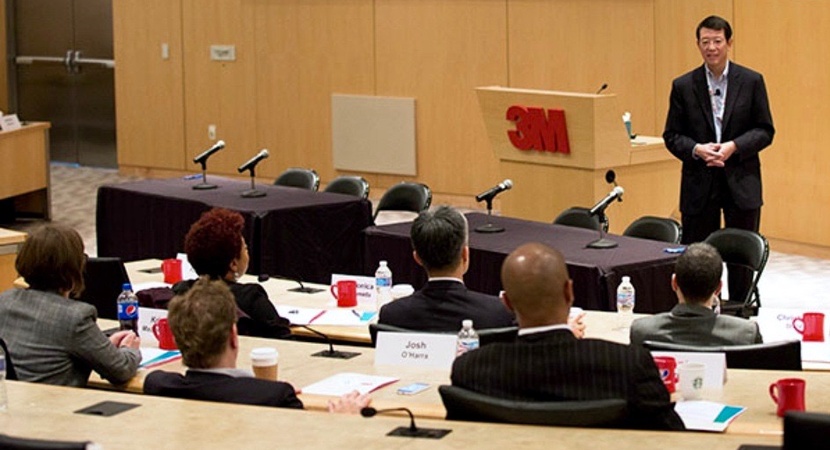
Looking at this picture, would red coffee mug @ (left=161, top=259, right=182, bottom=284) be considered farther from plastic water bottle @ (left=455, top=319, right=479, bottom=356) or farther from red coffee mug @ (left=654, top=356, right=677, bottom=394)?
red coffee mug @ (left=654, top=356, right=677, bottom=394)

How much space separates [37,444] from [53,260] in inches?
76.5

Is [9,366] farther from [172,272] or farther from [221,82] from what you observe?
[221,82]

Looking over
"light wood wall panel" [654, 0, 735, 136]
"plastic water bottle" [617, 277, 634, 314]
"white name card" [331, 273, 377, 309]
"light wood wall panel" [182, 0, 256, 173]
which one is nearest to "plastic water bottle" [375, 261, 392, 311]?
"white name card" [331, 273, 377, 309]

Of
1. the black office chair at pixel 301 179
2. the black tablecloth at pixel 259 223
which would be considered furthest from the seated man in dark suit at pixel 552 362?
the black office chair at pixel 301 179

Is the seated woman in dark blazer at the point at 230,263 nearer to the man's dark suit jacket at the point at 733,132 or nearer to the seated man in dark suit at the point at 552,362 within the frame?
the seated man in dark suit at the point at 552,362

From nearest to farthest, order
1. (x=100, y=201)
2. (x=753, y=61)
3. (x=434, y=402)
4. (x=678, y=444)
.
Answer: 1. (x=678, y=444)
2. (x=434, y=402)
3. (x=100, y=201)
4. (x=753, y=61)

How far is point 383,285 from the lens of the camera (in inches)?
266

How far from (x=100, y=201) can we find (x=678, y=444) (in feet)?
25.6

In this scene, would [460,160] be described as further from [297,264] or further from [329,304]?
[329,304]

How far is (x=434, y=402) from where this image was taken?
4852 millimetres

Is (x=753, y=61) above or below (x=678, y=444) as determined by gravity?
above

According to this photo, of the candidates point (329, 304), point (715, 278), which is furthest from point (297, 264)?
point (715, 278)

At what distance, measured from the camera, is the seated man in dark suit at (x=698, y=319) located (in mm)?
5410

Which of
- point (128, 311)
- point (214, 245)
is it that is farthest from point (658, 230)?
point (128, 311)
